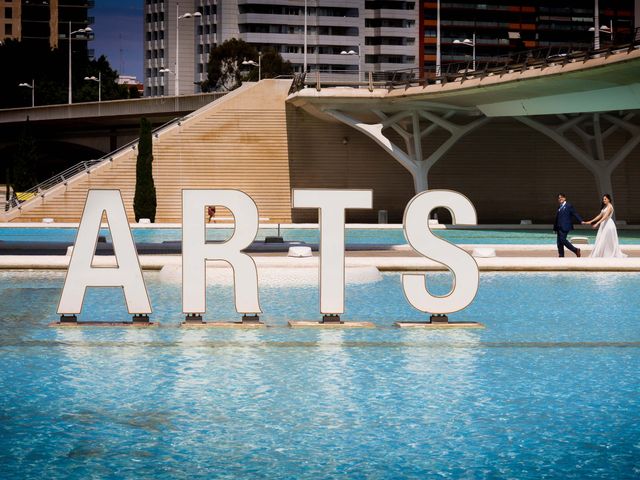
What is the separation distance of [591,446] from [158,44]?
145 m

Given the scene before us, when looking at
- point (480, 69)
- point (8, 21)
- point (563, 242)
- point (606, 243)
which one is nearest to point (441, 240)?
point (563, 242)

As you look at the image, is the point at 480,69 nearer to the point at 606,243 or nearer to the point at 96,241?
the point at 606,243

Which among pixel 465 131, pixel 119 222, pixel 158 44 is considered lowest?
pixel 119 222

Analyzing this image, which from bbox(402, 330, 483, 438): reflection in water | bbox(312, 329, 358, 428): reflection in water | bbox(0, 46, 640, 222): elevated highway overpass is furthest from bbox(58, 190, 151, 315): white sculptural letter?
bbox(0, 46, 640, 222): elevated highway overpass

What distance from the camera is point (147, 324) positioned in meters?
15.6

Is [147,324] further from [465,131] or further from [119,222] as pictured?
[465,131]

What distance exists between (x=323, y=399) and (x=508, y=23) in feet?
437

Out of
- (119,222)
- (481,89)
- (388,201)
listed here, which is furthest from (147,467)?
(388,201)

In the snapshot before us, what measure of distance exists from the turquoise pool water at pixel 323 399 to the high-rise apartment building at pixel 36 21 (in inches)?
5189

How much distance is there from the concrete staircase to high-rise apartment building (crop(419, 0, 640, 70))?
85.4 meters

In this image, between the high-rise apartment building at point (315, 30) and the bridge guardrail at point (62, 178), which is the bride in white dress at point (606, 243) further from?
the high-rise apartment building at point (315, 30)

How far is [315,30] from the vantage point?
447 feet

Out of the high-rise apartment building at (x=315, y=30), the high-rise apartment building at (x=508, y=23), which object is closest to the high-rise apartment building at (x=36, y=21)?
the high-rise apartment building at (x=315, y=30)

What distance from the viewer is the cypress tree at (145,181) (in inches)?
2035
